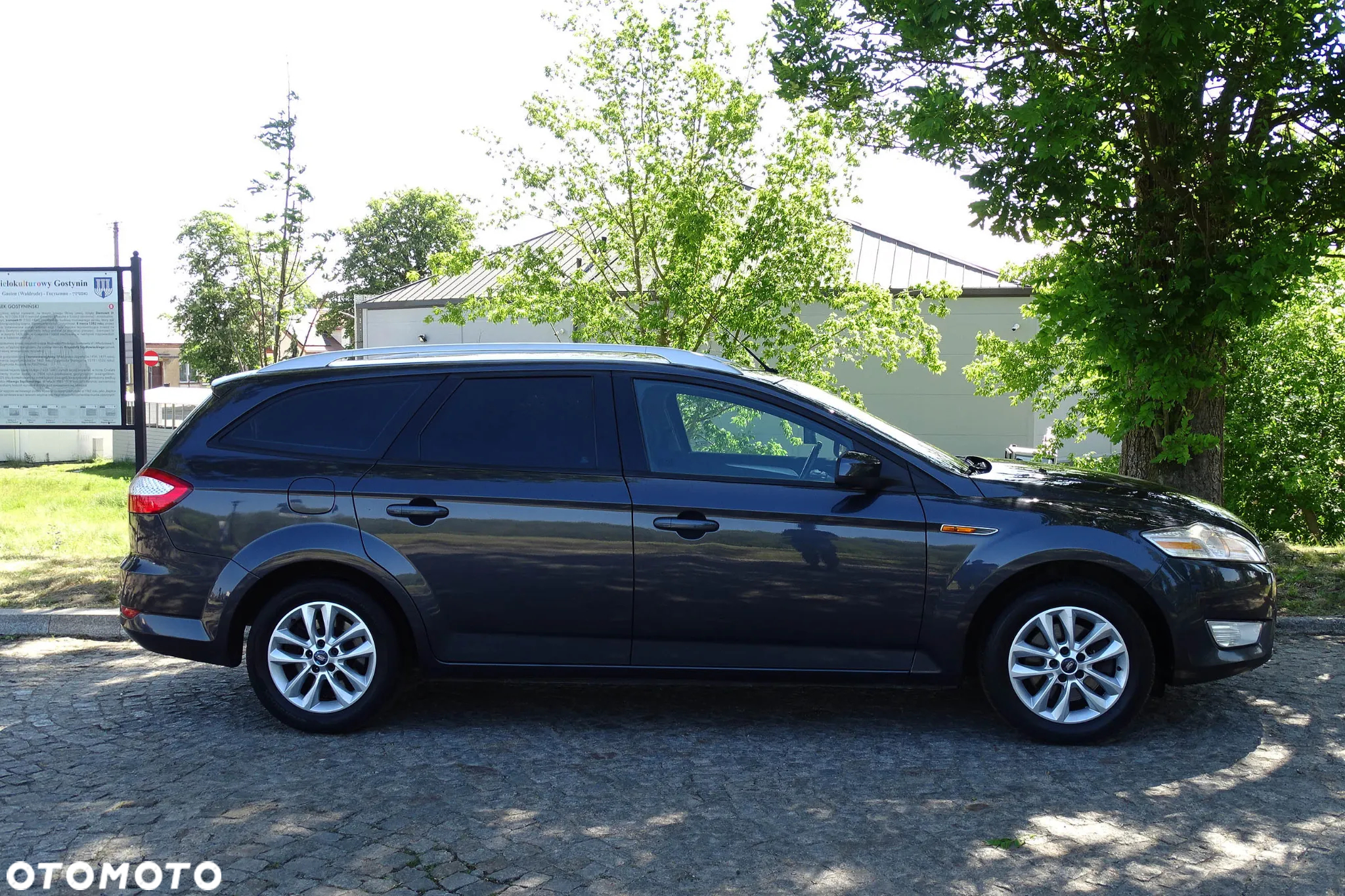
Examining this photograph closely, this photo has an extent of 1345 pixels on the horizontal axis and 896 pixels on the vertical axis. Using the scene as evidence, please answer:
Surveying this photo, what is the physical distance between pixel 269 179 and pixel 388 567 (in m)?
8.13

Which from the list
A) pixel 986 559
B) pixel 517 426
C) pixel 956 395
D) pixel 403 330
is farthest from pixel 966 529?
pixel 403 330

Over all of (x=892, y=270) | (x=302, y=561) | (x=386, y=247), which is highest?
(x=386, y=247)

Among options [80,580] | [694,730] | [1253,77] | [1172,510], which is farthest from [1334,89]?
[80,580]

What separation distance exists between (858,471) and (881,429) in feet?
1.47

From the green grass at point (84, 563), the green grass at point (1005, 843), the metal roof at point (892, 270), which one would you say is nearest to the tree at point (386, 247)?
the metal roof at point (892, 270)

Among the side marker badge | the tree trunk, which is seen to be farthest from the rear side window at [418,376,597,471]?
the tree trunk

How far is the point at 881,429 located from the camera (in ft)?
17.5

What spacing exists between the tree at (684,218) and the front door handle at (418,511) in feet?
23.9

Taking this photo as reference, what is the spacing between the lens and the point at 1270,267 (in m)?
7.24

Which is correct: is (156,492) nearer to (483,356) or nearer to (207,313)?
(483,356)

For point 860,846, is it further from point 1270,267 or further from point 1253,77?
point 1253,77

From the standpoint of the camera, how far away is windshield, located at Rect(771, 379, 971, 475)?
521 cm

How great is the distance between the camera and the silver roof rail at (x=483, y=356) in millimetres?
5438

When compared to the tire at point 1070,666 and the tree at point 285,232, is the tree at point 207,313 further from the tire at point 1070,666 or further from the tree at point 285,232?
the tire at point 1070,666
